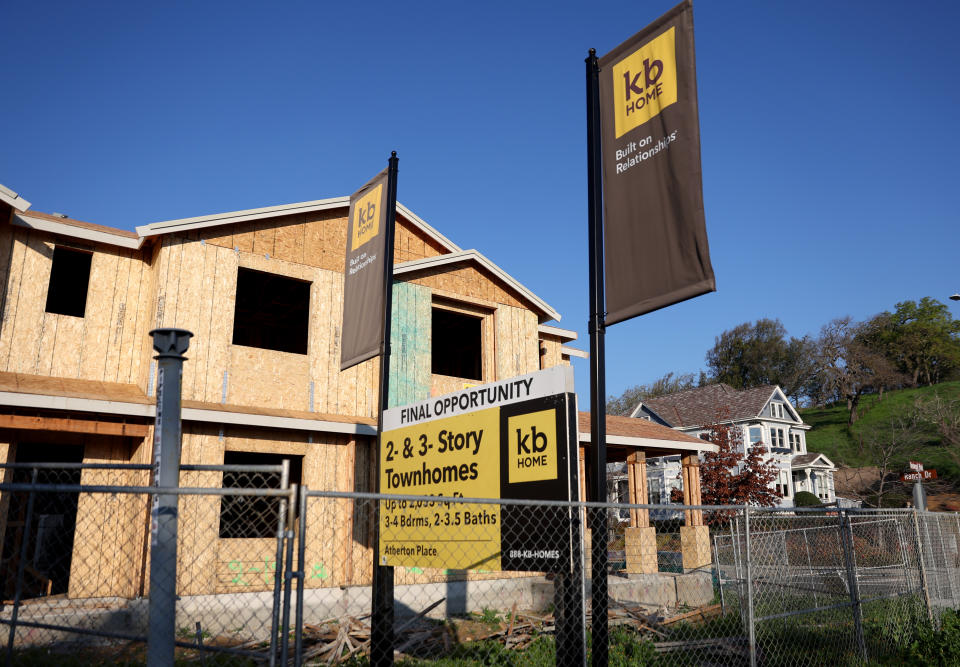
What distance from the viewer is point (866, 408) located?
7575 cm

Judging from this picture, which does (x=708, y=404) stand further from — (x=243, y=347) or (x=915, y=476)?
(x=243, y=347)

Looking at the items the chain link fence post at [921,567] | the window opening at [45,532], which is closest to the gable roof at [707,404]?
the chain link fence post at [921,567]

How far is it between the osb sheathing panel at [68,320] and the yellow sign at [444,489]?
288 inches

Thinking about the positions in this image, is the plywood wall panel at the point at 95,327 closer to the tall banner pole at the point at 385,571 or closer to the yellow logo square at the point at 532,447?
the tall banner pole at the point at 385,571

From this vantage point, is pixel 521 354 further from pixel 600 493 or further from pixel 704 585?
pixel 600 493

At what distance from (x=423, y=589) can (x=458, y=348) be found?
958 centimetres

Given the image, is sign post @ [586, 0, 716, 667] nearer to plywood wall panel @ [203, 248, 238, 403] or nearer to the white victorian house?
plywood wall panel @ [203, 248, 238, 403]

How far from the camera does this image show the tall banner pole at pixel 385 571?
795 cm

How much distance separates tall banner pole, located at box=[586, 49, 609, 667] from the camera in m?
5.88

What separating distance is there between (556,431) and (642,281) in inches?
62.4

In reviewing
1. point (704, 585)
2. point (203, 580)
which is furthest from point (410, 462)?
point (704, 585)

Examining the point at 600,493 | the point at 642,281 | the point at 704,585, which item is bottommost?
the point at 704,585

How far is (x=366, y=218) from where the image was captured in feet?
34.0

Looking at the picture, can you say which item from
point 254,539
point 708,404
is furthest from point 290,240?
point 708,404
